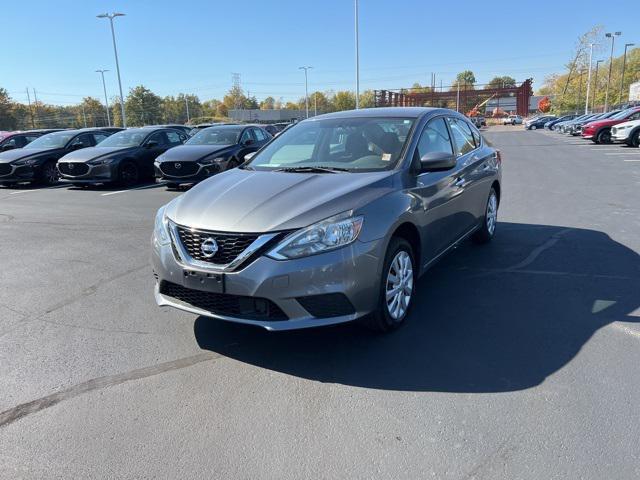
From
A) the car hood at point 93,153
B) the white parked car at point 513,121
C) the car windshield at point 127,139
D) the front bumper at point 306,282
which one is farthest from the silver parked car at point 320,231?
the white parked car at point 513,121

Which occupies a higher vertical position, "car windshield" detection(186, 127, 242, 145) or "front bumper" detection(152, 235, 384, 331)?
"car windshield" detection(186, 127, 242, 145)

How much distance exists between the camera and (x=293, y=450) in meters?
2.54

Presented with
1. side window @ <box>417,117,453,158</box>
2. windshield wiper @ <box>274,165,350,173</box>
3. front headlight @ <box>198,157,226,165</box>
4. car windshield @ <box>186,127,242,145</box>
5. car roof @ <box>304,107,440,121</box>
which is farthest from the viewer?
car windshield @ <box>186,127,242,145</box>

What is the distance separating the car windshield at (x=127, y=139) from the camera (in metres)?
13.7

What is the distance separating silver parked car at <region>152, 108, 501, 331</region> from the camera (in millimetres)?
3152

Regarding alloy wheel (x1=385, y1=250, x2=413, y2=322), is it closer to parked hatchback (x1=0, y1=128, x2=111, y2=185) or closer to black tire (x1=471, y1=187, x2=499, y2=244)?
black tire (x1=471, y1=187, x2=499, y2=244)

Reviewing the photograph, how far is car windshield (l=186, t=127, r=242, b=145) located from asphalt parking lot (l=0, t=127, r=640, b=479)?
755 centimetres

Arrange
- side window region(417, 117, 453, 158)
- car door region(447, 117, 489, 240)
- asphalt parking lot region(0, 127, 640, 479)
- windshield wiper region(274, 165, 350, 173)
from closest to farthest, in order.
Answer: asphalt parking lot region(0, 127, 640, 479) < windshield wiper region(274, 165, 350, 173) < side window region(417, 117, 453, 158) < car door region(447, 117, 489, 240)

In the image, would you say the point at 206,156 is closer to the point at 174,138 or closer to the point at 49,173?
the point at 174,138

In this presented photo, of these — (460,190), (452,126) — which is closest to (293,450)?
(460,190)

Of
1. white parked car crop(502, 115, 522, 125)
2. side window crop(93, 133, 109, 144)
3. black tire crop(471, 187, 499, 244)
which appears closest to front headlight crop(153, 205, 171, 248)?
black tire crop(471, 187, 499, 244)

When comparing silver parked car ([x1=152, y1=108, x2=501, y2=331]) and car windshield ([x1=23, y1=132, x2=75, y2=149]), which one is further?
car windshield ([x1=23, y1=132, x2=75, y2=149])

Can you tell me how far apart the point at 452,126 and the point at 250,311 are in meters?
3.25

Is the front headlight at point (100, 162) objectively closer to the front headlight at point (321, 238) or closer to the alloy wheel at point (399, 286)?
the alloy wheel at point (399, 286)
